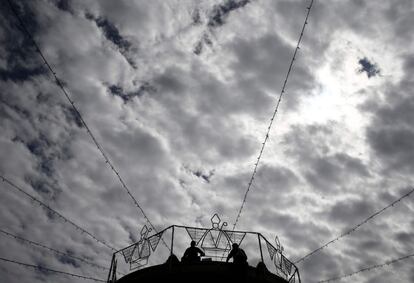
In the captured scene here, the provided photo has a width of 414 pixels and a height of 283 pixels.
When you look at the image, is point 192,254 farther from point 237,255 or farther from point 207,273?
point 237,255

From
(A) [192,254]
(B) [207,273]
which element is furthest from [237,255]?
(A) [192,254]

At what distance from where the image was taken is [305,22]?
7527 mm

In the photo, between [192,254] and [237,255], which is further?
[192,254]

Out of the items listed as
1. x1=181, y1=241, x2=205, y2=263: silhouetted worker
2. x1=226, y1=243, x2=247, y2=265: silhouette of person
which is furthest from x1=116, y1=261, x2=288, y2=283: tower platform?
x1=181, y1=241, x2=205, y2=263: silhouetted worker

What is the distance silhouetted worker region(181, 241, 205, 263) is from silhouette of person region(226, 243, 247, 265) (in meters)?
0.95

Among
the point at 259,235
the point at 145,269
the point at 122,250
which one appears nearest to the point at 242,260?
the point at 259,235

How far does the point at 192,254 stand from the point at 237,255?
1.62 meters

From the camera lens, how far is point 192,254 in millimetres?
8961

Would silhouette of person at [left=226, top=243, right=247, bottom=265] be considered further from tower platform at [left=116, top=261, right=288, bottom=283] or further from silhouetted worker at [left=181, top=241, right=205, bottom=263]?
silhouetted worker at [left=181, top=241, right=205, bottom=263]

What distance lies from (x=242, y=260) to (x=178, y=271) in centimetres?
175

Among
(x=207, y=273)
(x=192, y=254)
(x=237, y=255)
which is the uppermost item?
(x=192, y=254)

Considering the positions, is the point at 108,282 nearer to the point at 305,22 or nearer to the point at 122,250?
the point at 122,250

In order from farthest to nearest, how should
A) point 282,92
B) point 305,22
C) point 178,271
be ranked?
point 282,92, point 178,271, point 305,22

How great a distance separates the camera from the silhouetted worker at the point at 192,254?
870 cm
